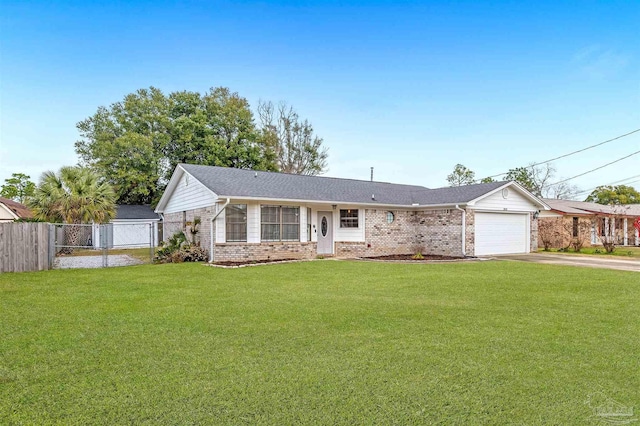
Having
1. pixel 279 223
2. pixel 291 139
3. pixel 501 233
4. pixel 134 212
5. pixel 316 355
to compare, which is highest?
pixel 291 139

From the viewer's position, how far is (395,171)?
37062mm

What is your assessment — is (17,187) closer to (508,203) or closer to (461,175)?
(461,175)

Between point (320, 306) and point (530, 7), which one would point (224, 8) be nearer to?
point (530, 7)

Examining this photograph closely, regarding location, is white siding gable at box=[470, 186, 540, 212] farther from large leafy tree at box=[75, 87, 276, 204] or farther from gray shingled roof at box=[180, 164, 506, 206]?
large leafy tree at box=[75, 87, 276, 204]

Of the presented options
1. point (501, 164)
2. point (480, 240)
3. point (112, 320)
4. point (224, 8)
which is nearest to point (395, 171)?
point (501, 164)

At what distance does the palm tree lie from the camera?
20.2 m

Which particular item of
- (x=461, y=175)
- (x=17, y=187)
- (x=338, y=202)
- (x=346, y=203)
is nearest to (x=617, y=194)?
(x=461, y=175)

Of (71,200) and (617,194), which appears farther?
(617,194)

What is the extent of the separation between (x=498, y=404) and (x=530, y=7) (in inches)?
661

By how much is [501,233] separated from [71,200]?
22.3 m

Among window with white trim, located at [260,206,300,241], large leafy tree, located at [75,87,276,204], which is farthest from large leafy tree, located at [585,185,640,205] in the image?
window with white trim, located at [260,206,300,241]

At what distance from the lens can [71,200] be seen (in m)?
20.3

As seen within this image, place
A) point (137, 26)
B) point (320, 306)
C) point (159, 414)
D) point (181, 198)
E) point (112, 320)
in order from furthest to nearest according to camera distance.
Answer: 1. point (181, 198)
2. point (137, 26)
3. point (320, 306)
4. point (112, 320)
5. point (159, 414)

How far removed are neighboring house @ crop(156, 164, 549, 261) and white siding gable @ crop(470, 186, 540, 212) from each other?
0.05 meters
